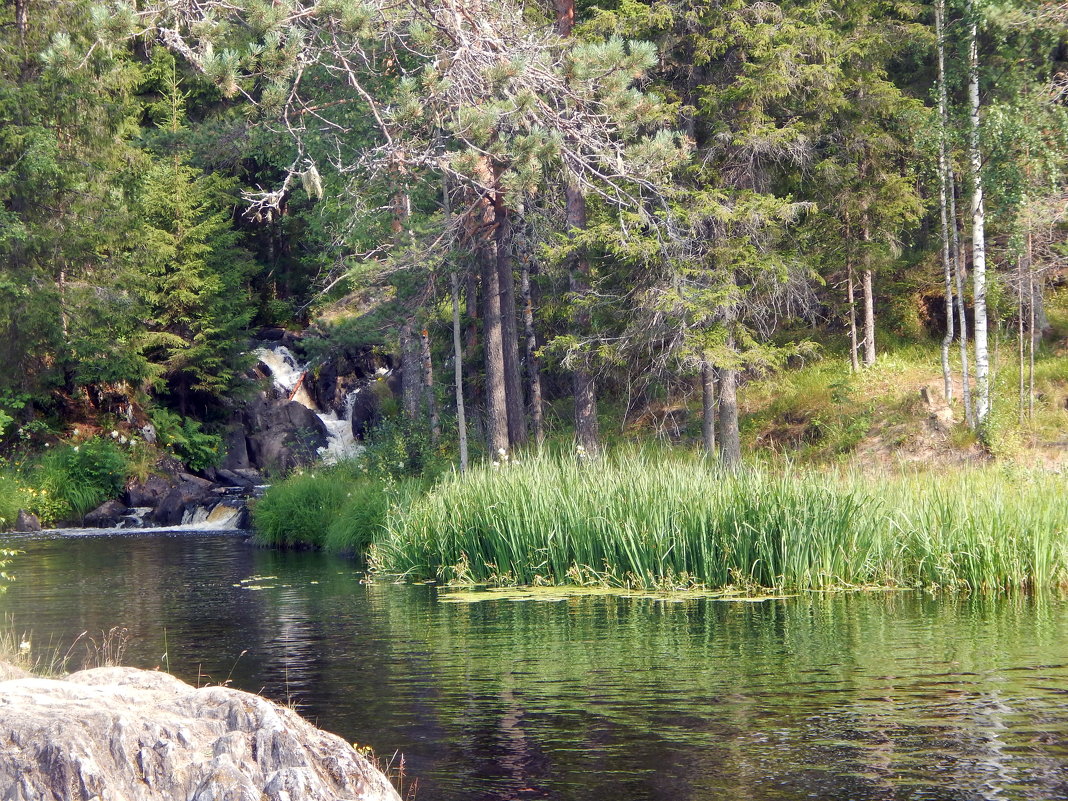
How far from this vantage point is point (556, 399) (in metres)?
26.5

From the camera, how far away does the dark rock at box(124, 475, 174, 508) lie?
27.3m

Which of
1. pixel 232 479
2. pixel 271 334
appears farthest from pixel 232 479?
pixel 271 334

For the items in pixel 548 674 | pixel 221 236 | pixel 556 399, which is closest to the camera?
pixel 548 674

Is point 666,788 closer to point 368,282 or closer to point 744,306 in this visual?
point 744,306

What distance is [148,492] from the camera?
90.6 feet

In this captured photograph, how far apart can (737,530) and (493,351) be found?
7245mm

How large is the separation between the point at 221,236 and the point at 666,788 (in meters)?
28.2

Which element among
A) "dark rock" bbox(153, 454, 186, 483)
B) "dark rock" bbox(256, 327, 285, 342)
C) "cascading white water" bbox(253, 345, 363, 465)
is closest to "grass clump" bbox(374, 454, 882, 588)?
"cascading white water" bbox(253, 345, 363, 465)

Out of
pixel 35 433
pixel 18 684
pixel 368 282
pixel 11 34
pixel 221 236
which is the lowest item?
pixel 18 684

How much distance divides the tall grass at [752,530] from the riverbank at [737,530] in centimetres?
2

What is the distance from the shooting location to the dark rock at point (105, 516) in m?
26.1

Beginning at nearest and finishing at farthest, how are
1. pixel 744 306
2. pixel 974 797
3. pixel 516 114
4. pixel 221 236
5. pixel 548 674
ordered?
1. pixel 974 797
2. pixel 548 674
3. pixel 516 114
4. pixel 744 306
5. pixel 221 236

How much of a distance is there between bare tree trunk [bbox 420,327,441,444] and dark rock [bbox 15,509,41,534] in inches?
359

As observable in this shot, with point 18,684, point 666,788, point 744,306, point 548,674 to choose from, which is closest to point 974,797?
point 666,788
